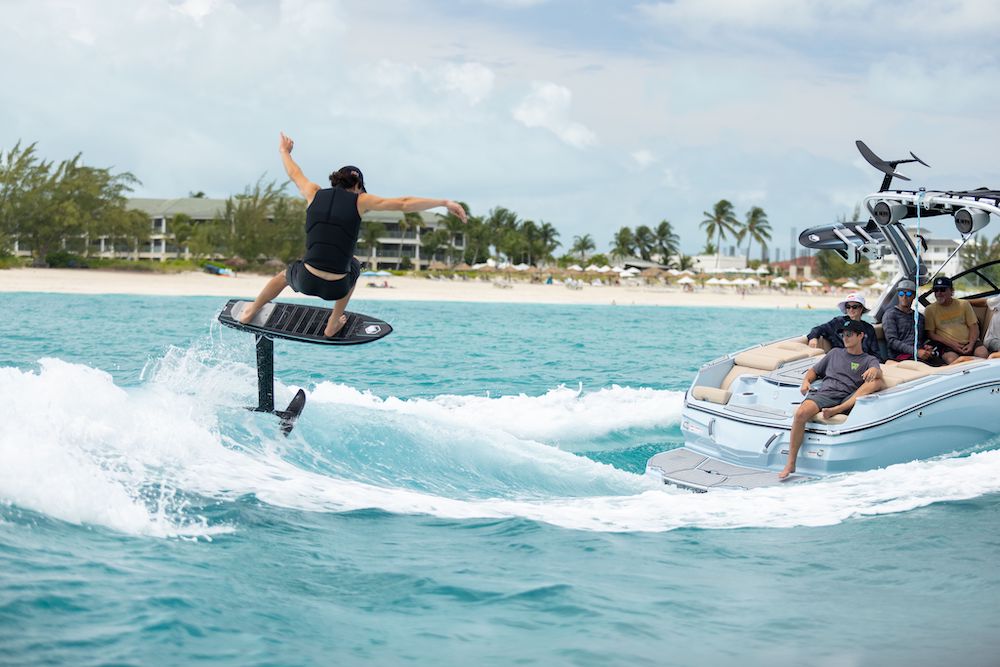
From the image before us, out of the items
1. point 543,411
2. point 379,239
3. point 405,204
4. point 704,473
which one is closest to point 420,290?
point 379,239

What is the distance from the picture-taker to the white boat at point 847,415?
8.95 metres

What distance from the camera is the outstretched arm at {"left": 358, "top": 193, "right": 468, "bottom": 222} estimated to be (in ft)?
22.3

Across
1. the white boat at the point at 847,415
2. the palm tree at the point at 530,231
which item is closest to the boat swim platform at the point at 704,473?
the white boat at the point at 847,415

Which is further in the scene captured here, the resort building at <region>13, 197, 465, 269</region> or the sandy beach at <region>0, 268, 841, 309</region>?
the resort building at <region>13, 197, 465, 269</region>

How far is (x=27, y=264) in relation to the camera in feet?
204

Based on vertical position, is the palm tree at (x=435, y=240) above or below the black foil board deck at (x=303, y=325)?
above

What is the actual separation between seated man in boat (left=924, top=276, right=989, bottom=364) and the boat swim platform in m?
2.78

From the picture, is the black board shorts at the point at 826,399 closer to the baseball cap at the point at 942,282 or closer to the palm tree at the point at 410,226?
the baseball cap at the point at 942,282

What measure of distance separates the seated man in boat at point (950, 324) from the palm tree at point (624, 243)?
112 metres

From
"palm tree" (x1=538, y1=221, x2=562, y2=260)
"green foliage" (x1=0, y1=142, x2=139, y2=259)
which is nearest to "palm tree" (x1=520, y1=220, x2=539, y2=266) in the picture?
"palm tree" (x1=538, y1=221, x2=562, y2=260)

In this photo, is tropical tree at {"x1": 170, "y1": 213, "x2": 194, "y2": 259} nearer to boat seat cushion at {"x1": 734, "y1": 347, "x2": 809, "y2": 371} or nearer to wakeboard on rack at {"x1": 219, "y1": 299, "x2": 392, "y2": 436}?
boat seat cushion at {"x1": 734, "y1": 347, "x2": 809, "y2": 371}

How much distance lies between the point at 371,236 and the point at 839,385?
3621 inches

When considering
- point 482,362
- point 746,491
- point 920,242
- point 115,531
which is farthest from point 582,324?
point 115,531

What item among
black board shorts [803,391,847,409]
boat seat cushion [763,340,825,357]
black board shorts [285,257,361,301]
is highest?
black board shorts [285,257,361,301]
